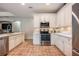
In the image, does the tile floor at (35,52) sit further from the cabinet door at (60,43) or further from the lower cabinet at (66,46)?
A: the lower cabinet at (66,46)

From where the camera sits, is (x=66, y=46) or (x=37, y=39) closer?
(x=66, y=46)

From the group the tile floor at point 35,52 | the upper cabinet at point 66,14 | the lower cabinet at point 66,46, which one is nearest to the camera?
the lower cabinet at point 66,46

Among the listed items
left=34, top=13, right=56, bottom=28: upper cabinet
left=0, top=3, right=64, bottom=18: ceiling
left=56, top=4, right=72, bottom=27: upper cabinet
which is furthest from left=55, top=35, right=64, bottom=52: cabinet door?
left=34, top=13, right=56, bottom=28: upper cabinet

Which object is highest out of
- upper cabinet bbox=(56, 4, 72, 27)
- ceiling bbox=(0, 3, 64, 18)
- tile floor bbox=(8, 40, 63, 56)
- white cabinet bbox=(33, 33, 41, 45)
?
ceiling bbox=(0, 3, 64, 18)

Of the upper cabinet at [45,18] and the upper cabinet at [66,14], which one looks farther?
the upper cabinet at [45,18]

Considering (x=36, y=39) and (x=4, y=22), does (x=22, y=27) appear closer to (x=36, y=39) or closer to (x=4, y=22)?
(x=4, y=22)

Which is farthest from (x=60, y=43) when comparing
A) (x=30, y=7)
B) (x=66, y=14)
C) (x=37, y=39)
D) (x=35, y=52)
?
(x=37, y=39)

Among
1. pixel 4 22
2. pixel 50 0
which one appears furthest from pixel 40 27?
pixel 50 0

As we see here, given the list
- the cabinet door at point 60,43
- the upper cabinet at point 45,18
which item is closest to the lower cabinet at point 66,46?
the cabinet door at point 60,43

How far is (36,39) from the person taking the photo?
8492mm

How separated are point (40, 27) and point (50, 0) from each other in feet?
23.6

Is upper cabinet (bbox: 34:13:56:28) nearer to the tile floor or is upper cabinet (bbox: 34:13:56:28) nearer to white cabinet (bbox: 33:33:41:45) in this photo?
white cabinet (bbox: 33:33:41:45)

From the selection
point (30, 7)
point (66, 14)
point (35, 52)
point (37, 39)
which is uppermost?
point (30, 7)

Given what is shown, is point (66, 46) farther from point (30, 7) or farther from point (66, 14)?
point (30, 7)
